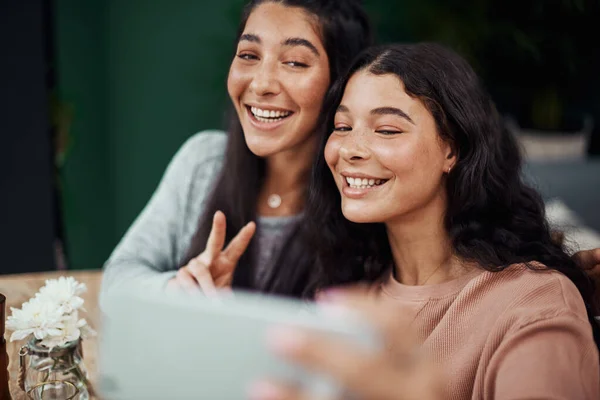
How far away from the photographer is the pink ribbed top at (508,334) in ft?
3.26

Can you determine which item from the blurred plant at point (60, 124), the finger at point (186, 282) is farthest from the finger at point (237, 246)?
the blurred plant at point (60, 124)

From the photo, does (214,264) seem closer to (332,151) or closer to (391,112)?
(332,151)

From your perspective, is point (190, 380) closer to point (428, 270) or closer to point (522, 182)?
point (428, 270)

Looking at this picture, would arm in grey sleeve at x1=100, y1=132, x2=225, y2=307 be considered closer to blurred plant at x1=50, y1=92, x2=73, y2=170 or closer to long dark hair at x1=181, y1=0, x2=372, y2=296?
long dark hair at x1=181, y1=0, x2=372, y2=296

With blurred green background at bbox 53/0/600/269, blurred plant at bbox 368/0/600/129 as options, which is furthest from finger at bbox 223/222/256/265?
blurred plant at bbox 368/0/600/129

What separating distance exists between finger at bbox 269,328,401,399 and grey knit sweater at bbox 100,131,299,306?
1.10 metres

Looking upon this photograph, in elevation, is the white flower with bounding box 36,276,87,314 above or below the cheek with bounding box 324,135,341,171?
below

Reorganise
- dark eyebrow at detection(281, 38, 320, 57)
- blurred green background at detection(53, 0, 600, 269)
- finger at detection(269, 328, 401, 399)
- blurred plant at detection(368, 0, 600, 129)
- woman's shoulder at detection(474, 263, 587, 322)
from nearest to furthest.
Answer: finger at detection(269, 328, 401, 399) → woman's shoulder at detection(474, 263, 587, 322) → dark eyebrow at detection(281, 38, 320, 57) → blurred green background at detection(53, 0, 600, 269) → blurred plant at detection(368, 0, 600, 129)

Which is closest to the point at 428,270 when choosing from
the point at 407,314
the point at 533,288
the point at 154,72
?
the point at 407,314

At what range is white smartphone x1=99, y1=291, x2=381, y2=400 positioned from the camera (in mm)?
693

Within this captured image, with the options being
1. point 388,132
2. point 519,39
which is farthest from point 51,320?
point 519,39

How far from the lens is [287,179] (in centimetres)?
192

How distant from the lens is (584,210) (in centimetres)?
338

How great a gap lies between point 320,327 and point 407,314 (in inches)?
29.1
